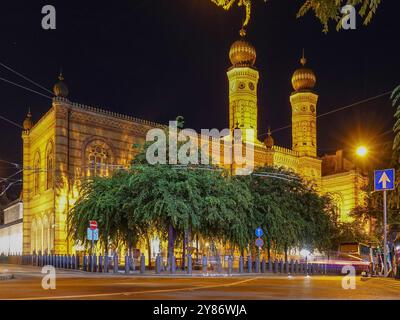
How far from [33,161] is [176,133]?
78.1 ft

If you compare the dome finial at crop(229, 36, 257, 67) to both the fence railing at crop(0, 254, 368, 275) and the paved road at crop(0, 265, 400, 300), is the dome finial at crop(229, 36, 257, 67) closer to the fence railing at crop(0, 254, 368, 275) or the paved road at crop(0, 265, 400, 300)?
the fence railing at crop(0, 254, 368, 275)

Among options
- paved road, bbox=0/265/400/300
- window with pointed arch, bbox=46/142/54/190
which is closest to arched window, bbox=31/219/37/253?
window with pointed arch, bbox=46/142/54/190

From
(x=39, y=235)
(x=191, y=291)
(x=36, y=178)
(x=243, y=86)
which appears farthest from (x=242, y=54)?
(x=191, y=291)

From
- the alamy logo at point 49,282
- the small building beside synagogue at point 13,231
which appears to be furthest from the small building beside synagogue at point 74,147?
the alamy logo at point 49,282

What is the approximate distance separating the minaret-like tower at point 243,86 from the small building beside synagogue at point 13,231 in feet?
74.8

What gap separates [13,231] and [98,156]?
52.4 feet

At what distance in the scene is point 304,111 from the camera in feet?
222

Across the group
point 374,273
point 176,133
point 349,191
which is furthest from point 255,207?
point 349,191

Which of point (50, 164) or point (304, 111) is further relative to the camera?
point (304, 111)

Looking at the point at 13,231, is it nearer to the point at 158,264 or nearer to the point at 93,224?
the point at 93,224

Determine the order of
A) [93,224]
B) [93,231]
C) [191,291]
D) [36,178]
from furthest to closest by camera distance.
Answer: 1. [36,178]
2. [93,231]
3. [93,224]
4. [191,291]

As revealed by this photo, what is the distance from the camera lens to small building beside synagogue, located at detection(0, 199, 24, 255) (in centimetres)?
5375

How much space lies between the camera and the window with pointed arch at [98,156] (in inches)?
1774

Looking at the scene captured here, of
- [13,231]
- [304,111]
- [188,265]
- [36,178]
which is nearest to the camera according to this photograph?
[188,265]
